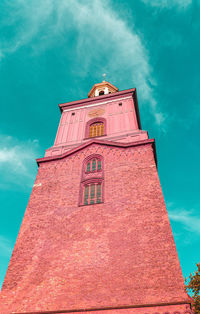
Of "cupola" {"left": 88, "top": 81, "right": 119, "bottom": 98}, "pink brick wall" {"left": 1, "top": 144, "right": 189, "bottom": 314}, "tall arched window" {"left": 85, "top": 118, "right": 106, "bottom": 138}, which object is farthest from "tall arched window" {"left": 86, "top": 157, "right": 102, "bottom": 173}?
"cupola" {"left": 88, "top": 81, "right": 119, "bottom": 98}

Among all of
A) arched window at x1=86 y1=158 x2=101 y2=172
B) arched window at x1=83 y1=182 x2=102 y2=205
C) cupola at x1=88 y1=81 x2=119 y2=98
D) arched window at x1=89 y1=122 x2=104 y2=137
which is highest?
cupola at x1=88 y1=81 x2=119 y2=98

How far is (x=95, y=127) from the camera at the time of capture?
74.5ft

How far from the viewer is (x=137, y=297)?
10688 mm

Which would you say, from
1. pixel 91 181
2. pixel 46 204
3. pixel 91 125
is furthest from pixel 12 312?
pixel 91 125

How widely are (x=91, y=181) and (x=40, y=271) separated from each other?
6053 mm

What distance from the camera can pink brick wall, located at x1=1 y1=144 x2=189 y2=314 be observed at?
11.0m

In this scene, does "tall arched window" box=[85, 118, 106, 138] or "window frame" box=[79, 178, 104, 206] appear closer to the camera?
"window frame" box=[79, 178, 104, 206]

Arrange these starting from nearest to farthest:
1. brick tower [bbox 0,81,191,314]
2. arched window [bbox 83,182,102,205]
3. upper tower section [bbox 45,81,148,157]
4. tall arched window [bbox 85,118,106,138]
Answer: brick tower [bbox 0,81,191,314] → arched window [bbox 83,182,102,205] → upper tower section [bbox 45,81,148,157] → tall arched window [bbox 85,118,106,138]

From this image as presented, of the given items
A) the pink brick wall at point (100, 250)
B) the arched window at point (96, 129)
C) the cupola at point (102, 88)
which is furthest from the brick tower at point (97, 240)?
the cupola at point (102, 88)

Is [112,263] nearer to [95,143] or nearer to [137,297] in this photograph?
[137,297]

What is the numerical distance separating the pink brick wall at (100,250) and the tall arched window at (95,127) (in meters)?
5.34

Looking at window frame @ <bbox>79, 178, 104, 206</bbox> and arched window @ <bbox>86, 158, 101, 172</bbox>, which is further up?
arched window @ <bbox>86, 158, 101, 172</bbox>

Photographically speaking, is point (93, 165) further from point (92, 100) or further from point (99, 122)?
point (92, 100)

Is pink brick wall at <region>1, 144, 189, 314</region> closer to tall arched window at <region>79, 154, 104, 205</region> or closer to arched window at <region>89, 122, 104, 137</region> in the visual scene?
tall arched window at <region>79, 154, 104, 205</region>
